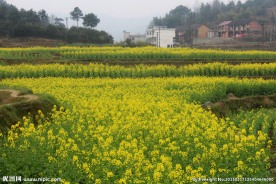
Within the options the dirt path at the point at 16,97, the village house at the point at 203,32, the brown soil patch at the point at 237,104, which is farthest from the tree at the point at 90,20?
the dirt path at the point at 16,97

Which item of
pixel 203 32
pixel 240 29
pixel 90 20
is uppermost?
pixel 90 20

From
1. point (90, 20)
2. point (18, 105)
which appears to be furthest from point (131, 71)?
point (90, 20)

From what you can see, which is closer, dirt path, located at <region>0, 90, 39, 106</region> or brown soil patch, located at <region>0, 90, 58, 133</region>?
brown soil patch, located at <region>0, 90, 58, 133</region>

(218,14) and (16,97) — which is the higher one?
(218,14)

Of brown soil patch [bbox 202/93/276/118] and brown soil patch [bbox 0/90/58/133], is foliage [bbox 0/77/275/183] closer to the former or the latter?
brown soil patch [bbox 0/90/58/133]

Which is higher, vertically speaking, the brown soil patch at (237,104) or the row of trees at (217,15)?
the row of trees at (217,15)

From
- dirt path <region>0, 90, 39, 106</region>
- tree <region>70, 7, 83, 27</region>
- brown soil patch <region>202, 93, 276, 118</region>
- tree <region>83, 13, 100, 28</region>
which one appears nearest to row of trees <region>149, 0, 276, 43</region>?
tree <region>83, 13, 100, 28</region>

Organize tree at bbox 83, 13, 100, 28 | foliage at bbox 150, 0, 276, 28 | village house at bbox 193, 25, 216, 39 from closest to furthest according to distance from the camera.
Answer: tree at bbox 83, 13, 100, 28 → village house at bbox 193, 25, 216, 39 → foliage at bbox 150, 0, 276, 28

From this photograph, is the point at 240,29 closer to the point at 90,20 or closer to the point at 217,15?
the point at 217,15

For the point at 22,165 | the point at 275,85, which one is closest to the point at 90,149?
the point at 22,165

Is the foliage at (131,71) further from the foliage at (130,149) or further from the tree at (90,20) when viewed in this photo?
Answer: the tree at (90,20)

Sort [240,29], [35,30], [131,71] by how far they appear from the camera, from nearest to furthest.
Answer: [131,71] < [35,30] < [240,29]

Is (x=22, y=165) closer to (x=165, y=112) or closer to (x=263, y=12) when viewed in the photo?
(x=165, y=112)

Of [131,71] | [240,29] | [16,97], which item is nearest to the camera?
[16,97]
